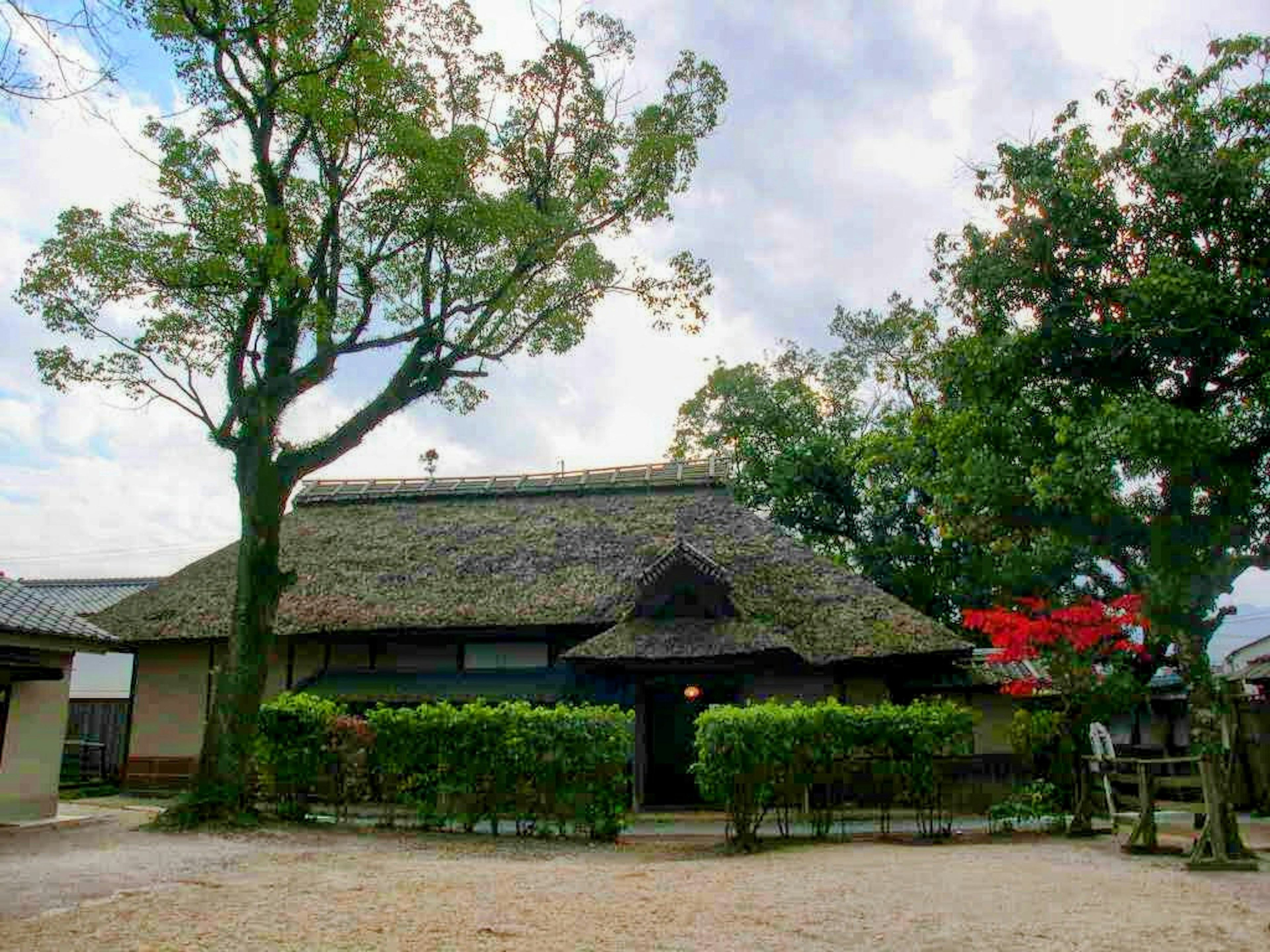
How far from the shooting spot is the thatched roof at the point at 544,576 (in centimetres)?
1722

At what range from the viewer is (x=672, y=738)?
62.7ft

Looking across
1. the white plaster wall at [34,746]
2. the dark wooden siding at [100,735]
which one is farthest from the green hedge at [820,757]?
the dark wooden siding at [100,735]

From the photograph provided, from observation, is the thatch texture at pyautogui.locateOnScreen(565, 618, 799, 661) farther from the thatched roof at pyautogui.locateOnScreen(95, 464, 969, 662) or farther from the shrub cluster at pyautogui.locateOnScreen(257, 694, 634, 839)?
the shrub cluster at pyautogui.locateOnScreen(257, 694, 634, 839)

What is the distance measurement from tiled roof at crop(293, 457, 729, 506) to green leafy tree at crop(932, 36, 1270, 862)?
895 centimetres

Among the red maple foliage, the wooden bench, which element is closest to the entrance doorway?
the red maple foliage

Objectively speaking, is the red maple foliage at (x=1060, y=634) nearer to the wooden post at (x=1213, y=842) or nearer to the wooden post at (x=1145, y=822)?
the wooden post at (x=1145, y=822)

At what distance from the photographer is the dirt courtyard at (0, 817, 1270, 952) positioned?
240 inches

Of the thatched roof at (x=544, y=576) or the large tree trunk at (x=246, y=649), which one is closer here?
the large tree trunk at (x=246, y=649)

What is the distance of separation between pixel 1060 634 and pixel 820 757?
224 inches

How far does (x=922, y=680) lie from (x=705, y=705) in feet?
13.3

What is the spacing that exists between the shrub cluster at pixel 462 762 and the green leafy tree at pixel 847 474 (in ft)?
47.4

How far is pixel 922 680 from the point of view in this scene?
17.9 metres

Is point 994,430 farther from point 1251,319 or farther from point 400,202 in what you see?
point 400,202

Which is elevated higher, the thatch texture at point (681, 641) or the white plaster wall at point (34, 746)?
the thatch texture at point (681, 641)
